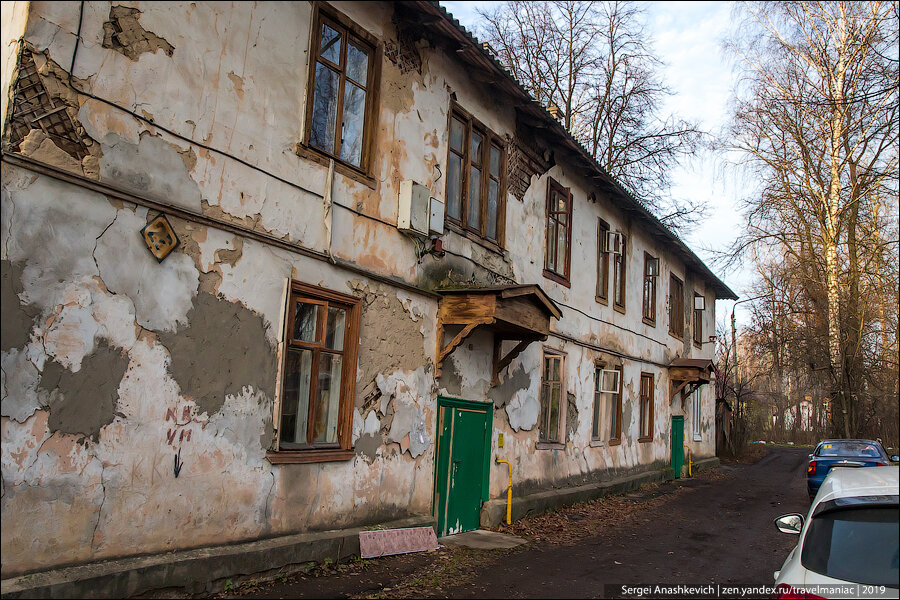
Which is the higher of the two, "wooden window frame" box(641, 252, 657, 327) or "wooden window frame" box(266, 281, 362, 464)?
"wooden window frame" box(641, 252, 657, 327)

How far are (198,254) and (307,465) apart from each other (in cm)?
261

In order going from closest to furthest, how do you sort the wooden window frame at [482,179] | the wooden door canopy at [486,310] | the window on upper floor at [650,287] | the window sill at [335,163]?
1. the window sill at [335,163]
2. the wooden door canopy at [486,310]
3. the wooden window frame at [482,179]
4. the window on upper floor at [650,287]

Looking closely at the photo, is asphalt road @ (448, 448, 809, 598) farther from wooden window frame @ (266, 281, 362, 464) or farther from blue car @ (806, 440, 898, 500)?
wooden window frame @ (266, 281, 362, 464)

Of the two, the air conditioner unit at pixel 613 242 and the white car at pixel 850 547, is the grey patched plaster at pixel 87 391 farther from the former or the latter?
the air conditioner unit at pixel 613 242

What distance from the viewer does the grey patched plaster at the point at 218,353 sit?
255 inches

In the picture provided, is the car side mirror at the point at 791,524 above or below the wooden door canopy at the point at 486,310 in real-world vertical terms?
below

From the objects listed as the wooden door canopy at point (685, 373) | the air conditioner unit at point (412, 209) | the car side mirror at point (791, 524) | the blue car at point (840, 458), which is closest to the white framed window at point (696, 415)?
the wooden door canopy at point (685, 373)

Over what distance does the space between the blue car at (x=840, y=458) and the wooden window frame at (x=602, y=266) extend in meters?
5.79

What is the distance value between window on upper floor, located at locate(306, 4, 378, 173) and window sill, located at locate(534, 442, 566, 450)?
6.58 meters

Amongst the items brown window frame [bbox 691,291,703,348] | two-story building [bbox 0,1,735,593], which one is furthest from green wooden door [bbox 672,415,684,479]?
two-story building [bbox 0,1,735,593]

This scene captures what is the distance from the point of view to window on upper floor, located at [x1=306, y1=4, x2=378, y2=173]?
8.14m

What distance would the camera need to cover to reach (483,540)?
33.2 ft

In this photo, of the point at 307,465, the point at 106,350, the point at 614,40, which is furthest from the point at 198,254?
the point at 614,40

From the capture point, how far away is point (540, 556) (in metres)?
9.30
